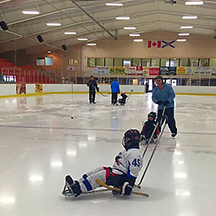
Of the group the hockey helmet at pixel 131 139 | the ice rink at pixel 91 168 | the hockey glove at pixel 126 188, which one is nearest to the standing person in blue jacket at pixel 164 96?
the ice rink at pixel 91 168

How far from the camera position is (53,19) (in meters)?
16.1

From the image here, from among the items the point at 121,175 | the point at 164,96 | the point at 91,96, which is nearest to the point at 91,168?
the point at 121,175

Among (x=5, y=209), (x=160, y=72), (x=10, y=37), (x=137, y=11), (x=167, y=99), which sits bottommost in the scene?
(x=5, y=209)

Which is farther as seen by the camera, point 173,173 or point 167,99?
point 167,99

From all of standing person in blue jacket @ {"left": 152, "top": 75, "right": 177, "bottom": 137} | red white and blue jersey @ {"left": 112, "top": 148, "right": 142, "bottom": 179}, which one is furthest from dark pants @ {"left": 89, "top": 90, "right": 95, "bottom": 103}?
red white and blue jersey @ {"left": 112, "top": 148, "right": 142, "bottom": 179}

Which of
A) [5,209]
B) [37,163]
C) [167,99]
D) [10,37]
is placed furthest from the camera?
[10,37]

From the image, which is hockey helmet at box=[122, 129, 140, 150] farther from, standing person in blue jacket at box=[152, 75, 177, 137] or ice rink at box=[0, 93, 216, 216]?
standing person in blue jacket at box=[152, 75, 177, 137]

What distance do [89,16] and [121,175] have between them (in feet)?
45.3

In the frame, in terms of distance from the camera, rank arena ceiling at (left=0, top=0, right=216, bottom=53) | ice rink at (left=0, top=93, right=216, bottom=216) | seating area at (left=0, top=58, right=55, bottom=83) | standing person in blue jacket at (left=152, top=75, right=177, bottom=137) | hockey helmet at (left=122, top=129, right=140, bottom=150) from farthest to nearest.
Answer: seating area at (left=0, top=58, right=55, bottom=83) < arena ceiling at (left=0, top=0, right=216, bottom=53) < standing person in blue jacket at (left=152, top=75, right=177, bottom=137) < hockey helmet at (left=122, top=129, right=140, bottom=150) < ice rink at (left=0, top=93, right=216, bottom=216)

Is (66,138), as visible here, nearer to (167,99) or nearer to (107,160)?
(107,160)

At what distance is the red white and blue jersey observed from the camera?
211cm

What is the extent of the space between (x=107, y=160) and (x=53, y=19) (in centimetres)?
1486

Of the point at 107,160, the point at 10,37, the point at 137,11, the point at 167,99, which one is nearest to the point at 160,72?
the point at 137,11

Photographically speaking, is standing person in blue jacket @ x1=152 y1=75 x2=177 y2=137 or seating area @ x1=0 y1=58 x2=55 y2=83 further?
seating area @ x1=0 y1=58 x2=55 y2=83
